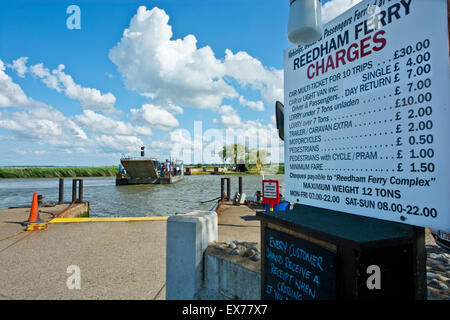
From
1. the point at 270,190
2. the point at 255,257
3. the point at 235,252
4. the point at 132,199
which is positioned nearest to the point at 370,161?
the point at 255,257

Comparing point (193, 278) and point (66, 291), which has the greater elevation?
point (193, 278)

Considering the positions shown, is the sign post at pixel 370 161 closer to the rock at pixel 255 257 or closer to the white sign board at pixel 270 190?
the rock at pixel 255 257

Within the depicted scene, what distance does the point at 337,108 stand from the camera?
76.6 inches

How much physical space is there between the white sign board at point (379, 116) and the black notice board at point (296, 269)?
0.39m

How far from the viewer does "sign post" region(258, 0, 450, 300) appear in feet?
4.68

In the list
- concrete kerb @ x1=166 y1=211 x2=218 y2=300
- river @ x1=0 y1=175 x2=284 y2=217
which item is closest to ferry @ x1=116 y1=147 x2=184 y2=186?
river @ x1=0 y1=175 x2=284 y2=217

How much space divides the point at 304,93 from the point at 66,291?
4.44 m

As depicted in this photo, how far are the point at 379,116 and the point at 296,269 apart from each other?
3.83ft

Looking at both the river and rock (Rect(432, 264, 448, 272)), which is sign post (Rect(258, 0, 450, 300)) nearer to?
rock (Rect(432, 264, 448, 272))

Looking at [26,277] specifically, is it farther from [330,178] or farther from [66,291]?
[330,178]

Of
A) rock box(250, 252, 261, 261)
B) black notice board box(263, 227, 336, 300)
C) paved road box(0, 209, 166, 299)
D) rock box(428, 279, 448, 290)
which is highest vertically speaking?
black notice board box(263, 227, 336, 300)

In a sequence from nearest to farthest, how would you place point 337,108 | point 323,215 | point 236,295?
1. point 337,108
2. point 323,215
3. point 236,295

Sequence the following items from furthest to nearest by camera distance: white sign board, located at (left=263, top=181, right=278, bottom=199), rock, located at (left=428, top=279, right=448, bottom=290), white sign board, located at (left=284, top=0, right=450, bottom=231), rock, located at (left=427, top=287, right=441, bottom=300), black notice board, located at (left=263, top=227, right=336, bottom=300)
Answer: white sign board, located at (left=263, top=181, right=278, bottom=199), rock, located at (left=428, top=279, right=448, bottom=290), rock, located at (left=427, top=287, right=441, bottom=300), black notice board, located at (left=263, top=227, right=336, bottom=300), white sign board, located at (left=284, top=0, right=450, bottom=231)

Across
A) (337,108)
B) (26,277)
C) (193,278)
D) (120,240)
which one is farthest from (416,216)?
(120,240)
